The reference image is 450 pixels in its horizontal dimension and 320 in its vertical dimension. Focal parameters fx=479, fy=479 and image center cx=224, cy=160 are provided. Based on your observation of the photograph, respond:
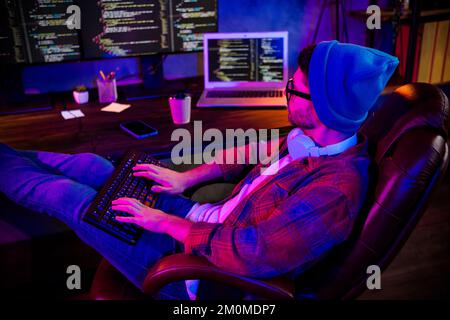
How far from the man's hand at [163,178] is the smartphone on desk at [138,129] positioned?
23 centimetres

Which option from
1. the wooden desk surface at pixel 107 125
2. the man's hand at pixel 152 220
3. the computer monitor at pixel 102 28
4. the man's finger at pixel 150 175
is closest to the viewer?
the man's hand at pixel 152 220

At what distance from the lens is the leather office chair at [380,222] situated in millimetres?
1170

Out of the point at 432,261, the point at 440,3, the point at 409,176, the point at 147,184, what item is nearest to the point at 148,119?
the point at 147,184

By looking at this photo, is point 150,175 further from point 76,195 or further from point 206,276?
point 206,276

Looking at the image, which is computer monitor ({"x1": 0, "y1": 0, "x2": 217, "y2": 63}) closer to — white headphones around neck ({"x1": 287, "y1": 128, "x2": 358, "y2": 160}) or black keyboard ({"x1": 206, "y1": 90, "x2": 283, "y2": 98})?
black keyboard ({"x1": 206, "y1": 90, "x2": 283, "y2": 98})

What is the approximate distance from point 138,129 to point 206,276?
0.84 meters

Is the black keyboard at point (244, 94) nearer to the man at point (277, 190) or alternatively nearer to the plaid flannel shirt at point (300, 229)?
the man at point (277, 190)

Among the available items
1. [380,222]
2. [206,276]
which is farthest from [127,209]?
[380,222]

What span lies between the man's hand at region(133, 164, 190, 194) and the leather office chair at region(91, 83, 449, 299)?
0.37m

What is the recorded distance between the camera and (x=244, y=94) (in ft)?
7.47

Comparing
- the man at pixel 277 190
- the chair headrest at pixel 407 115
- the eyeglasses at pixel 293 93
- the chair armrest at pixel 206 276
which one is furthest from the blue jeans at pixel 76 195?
the chair headrest at pixel 407 115

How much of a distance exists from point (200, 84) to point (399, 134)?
4.53 feet

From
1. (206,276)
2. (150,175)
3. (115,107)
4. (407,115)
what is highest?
(407,115)

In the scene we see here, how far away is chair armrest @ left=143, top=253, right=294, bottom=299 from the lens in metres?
1.25
